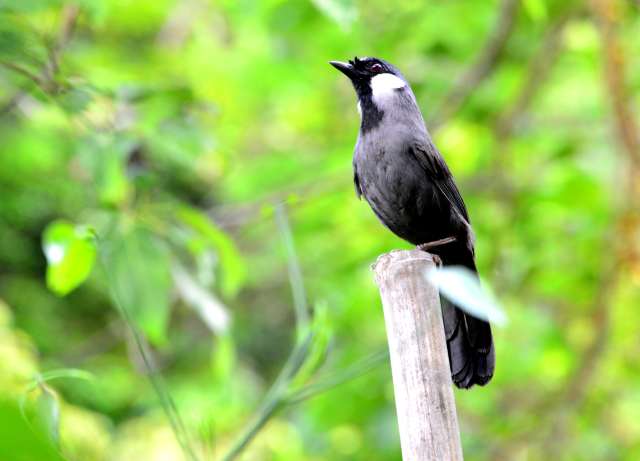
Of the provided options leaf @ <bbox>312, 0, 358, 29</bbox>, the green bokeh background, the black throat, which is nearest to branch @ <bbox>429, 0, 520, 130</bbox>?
the green bokeh background

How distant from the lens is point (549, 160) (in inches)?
171

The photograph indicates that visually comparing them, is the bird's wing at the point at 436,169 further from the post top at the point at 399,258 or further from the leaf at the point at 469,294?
the leaf at the point at 469,294

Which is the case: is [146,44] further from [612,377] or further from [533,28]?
[612,377]

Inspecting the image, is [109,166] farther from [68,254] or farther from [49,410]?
[49,410]

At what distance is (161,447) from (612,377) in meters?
2.58

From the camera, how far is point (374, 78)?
2.88 meters

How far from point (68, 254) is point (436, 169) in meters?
1.08

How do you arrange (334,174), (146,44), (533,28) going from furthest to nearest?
(146,44)
(533,28)
(334,174)

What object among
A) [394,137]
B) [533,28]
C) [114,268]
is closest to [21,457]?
[114,268]

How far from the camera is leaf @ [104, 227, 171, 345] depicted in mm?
2457

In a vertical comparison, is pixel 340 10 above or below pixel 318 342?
above

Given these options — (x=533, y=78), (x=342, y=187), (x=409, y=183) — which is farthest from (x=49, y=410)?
(x=533, y=78)

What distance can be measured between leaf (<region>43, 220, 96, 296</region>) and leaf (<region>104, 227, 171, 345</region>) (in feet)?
1.10

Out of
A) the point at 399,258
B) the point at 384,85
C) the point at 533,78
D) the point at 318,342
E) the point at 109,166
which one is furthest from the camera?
the point at 533,78
